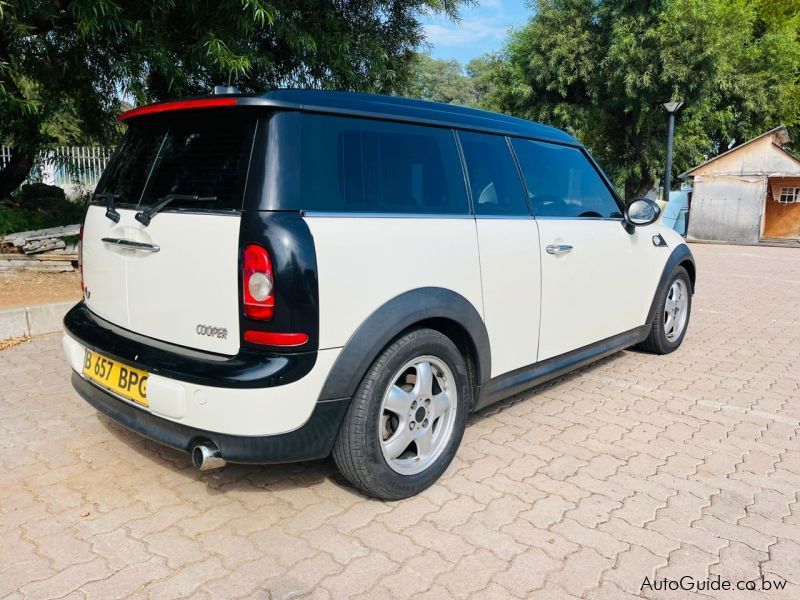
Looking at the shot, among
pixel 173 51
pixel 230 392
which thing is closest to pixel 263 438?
pixel 230 392

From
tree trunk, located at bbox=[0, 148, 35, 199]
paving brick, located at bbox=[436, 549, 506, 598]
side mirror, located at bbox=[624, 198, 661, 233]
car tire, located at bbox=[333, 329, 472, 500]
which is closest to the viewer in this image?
paving brick, located at bbox=[436, 549, 506, 598]

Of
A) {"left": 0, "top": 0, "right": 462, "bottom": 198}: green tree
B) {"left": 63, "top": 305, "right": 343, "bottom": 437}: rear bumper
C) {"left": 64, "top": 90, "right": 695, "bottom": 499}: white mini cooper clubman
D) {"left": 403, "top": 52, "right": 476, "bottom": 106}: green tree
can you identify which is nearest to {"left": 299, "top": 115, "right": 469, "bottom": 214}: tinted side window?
{"left": 64, "top": 90, "right": 695, "bottom": 499}: white mini cooper clubman

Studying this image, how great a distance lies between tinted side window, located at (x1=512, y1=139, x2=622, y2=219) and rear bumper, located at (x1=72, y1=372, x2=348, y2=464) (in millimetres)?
1764

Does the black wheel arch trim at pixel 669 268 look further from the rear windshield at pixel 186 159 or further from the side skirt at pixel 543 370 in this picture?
the rear windshield at pixel 186 159

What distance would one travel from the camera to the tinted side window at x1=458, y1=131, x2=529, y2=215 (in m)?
3.15

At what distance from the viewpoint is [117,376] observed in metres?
2.71

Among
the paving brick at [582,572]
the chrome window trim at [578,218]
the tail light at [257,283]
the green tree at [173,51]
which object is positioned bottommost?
the paving brick at [582,572]

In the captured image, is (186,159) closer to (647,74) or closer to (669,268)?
(669,268)

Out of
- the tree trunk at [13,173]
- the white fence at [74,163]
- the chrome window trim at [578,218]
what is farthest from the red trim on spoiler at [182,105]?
the tree trunk at [13,173]

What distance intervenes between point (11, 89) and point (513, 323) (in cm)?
638

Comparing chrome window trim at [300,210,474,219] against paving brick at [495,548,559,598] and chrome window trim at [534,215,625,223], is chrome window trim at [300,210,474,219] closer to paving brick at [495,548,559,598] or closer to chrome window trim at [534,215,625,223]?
chrome window trim at [534,215,625,223]

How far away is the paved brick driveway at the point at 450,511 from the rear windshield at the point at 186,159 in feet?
4.34

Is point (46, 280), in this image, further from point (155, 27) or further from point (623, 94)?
point (623, 94)

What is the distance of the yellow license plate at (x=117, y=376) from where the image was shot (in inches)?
102
